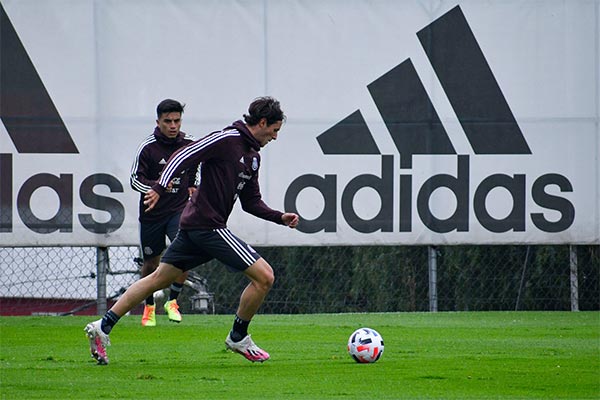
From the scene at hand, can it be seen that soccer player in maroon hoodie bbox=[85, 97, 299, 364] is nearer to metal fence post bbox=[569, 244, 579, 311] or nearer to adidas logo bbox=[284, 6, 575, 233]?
adidas logo bbox=[284, 6, 575, 233]

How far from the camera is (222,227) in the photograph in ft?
27.6

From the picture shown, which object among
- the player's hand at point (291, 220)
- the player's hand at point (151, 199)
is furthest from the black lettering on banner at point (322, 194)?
the player's hand at point (151, 199)

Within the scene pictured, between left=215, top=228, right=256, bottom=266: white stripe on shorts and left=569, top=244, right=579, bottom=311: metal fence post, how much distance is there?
6813mm

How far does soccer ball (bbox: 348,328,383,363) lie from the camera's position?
838 centimetres

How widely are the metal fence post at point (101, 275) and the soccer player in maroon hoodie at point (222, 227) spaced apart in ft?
17.0

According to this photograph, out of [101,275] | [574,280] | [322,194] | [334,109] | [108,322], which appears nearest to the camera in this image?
[108,322]

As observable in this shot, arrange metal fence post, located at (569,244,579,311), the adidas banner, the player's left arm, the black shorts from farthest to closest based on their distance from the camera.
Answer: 1. metal fence post, located at (569,244,579,311)
2. the adidas banner
3. the black shorts
4. the player's left arm

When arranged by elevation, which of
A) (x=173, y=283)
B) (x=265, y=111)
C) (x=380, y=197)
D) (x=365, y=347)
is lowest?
(x=365, y=347)

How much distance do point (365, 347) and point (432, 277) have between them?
18.8 feet

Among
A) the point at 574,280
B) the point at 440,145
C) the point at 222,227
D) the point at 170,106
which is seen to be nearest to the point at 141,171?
A: the point at 170,106

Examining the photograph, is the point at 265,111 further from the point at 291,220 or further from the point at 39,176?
the point at 39,176

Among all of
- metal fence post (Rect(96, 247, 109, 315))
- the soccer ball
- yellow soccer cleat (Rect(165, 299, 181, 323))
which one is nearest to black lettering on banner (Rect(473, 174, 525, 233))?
yellow soccer cleat (Rect(165, 299, 181, 323))

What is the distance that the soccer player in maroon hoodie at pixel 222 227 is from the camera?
Result: 8.27 m

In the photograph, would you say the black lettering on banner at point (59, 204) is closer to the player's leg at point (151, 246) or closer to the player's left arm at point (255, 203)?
the player's leg at point (151, 246)
